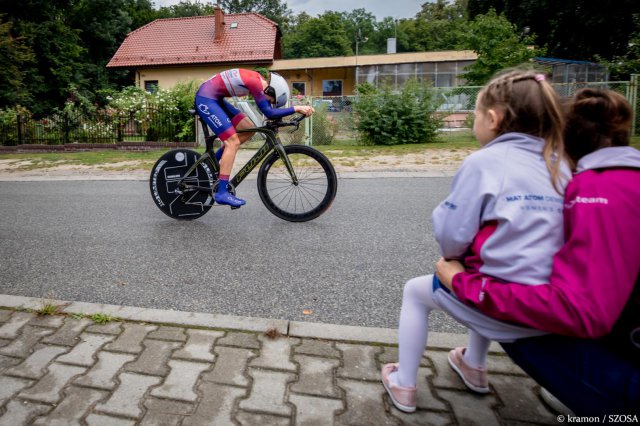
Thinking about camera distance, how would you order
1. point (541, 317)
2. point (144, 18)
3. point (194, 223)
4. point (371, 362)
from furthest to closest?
point (144, 18), point (194, 223), point (371, 362), point (541, 317)

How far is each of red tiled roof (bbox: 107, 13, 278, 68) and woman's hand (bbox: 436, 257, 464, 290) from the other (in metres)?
37.5

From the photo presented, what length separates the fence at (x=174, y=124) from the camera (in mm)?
16281

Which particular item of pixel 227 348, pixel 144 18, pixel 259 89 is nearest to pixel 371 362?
pixel 227 348

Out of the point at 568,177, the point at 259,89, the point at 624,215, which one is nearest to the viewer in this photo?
the point at 624,215

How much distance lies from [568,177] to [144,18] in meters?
65.3

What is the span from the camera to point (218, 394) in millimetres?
2395

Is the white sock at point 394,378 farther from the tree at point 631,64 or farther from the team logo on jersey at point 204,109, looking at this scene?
the tree at point 631,64

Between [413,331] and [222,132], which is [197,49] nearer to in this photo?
[222,132]

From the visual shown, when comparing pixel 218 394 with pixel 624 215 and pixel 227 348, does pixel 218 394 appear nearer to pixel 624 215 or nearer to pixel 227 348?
pixel 227 348

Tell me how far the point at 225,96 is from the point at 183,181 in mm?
1103

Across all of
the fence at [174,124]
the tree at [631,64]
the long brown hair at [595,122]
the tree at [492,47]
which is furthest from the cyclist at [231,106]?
the tree at [492,47]

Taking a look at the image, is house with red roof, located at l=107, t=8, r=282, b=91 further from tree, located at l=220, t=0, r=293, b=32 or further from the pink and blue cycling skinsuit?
tree, located at l=220, t=0, r=293, b=32

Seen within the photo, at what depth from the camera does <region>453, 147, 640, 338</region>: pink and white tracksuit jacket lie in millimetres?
1544


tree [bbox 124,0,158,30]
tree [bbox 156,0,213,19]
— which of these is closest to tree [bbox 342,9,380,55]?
tree [bbox 156,0,213,19]
